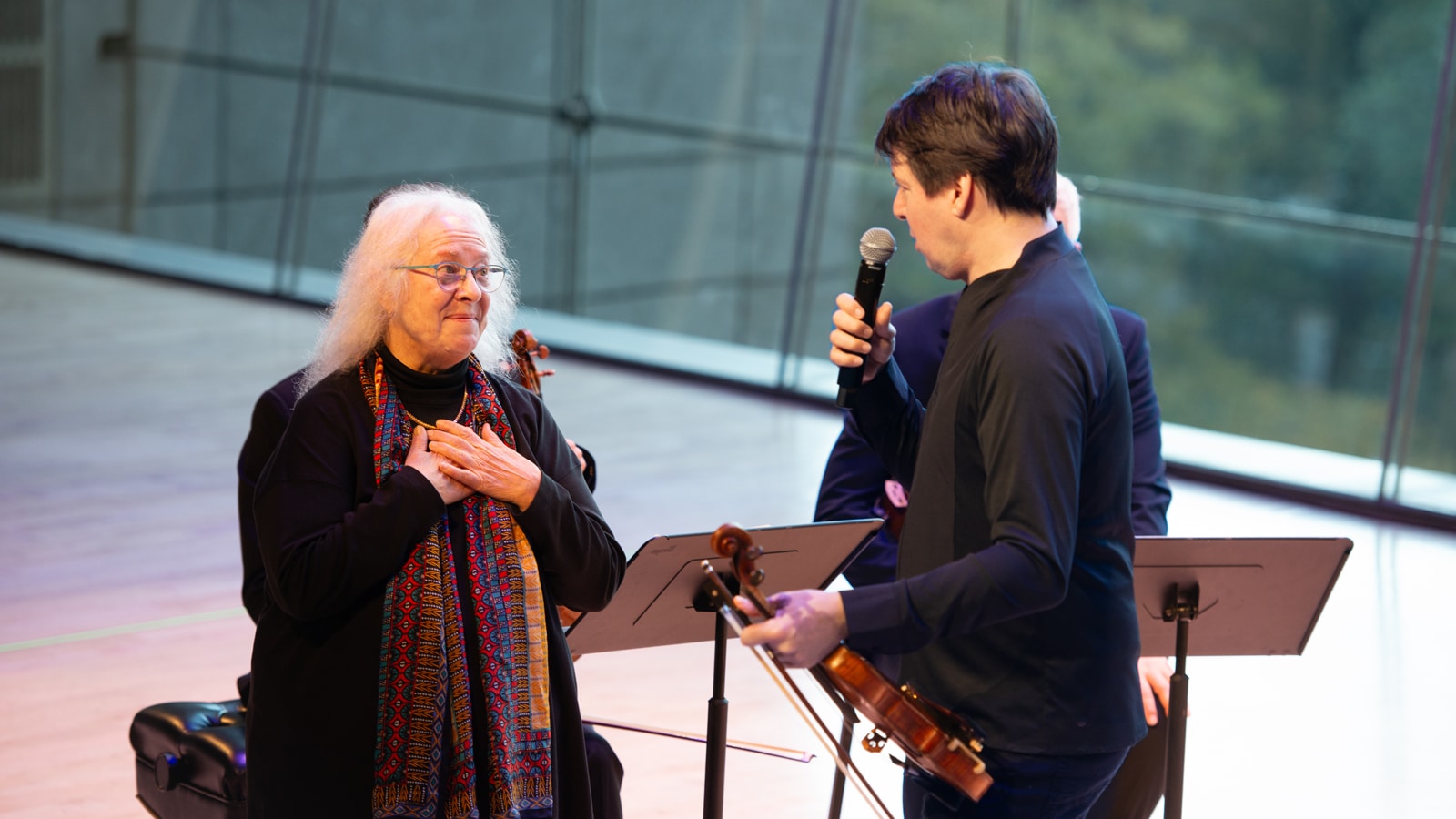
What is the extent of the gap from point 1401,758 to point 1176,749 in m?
1.56

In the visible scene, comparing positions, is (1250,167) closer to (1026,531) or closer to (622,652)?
(622,652)

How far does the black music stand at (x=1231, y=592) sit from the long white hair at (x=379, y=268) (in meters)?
1.12

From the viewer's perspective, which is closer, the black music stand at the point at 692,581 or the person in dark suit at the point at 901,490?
the black music stand at the point at 692,581

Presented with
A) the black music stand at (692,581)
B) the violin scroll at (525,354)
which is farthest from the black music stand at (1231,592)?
the violin scroll at (525,354)

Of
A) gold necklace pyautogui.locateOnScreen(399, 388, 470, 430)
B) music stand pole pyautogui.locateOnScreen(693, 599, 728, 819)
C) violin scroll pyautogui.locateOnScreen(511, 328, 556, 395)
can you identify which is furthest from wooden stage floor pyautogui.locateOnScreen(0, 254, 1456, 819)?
gold necklace pyautogui.locateOnScreen(399, 388, 470, 430)

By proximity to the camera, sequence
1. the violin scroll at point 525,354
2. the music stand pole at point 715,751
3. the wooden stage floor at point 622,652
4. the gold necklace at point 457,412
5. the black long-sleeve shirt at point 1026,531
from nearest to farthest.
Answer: the black long-sleeve shirt at point 1026,531, the gold necklace at point 457,412, the music stand pole at point 715,751, the violin scroll at point 525,354, the wooden stage floor at point 622,652

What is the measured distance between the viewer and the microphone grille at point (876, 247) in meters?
2.28

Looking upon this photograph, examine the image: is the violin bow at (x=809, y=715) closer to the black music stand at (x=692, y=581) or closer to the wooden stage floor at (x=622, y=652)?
the black music stand at (x=692, y=581)

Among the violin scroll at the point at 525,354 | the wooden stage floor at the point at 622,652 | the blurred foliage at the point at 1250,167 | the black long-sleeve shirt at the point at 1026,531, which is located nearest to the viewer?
the black long-sleeve shirt at the point at 1026,531

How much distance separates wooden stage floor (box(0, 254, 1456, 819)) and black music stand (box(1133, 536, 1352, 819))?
1.10 meters

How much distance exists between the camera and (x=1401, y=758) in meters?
4.13

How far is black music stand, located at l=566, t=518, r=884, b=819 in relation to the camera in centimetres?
247

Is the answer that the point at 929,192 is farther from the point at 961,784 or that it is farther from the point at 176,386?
the point at 176,386

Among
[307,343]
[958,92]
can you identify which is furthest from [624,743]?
[307,343]
